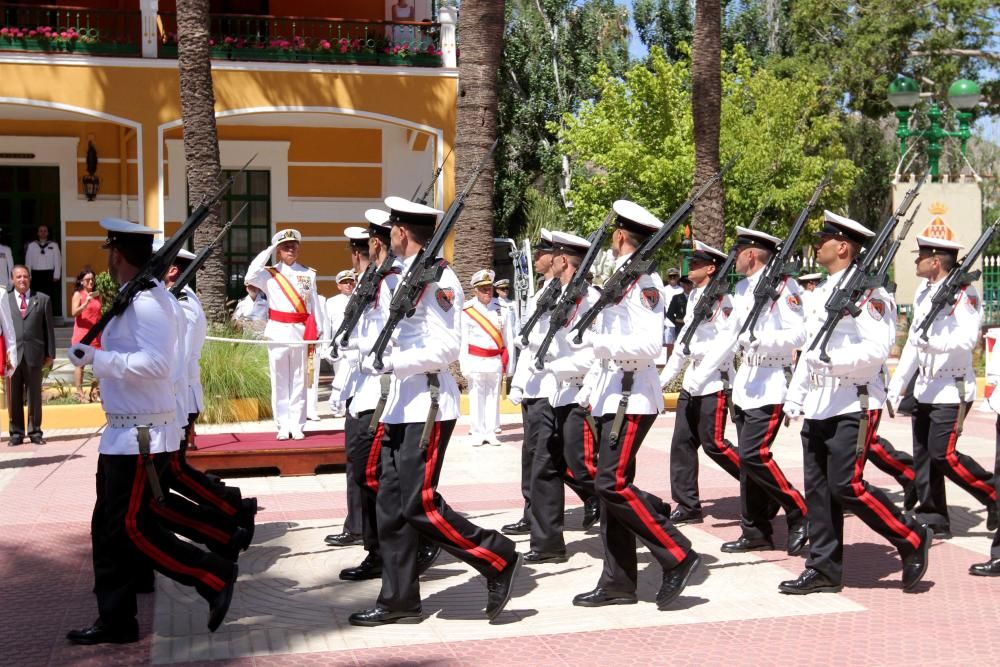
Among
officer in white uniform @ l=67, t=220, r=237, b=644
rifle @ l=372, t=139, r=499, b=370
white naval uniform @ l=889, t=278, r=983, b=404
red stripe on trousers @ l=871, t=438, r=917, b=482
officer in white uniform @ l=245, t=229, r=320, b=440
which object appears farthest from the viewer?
officer in white uniform @ l=245, t=229, r=320, b=440

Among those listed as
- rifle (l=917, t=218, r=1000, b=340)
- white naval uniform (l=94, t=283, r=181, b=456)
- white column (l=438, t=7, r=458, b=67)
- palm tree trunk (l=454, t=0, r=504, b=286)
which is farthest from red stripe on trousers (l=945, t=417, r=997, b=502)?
white column (l=438, t=7, r=458, b=67)

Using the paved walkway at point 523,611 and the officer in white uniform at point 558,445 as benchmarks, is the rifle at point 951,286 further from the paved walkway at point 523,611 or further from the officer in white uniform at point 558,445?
the officer in white uniform at point 558,445

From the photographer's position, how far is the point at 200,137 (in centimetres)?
1725

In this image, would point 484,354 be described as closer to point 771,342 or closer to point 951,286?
point 771,342

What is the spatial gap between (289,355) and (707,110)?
7.62 meters

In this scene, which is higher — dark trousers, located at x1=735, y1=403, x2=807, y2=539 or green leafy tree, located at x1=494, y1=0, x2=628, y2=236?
green leafy tree, located at x1=494, y1=0, x2=628, y2=236

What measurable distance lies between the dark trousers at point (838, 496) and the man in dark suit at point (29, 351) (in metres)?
9.11

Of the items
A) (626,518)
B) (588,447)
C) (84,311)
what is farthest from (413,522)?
(84,311)

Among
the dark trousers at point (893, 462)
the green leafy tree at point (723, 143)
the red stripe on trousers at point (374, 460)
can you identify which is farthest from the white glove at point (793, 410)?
the green leafy tree at point (723, 143)

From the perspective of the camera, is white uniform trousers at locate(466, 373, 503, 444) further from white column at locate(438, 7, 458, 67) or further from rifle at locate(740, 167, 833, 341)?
white column at locate(438, 7, 458, 67)

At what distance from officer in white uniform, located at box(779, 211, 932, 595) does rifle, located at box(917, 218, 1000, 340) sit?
142 cm

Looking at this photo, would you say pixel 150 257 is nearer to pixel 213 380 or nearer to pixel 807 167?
pixel 213 380

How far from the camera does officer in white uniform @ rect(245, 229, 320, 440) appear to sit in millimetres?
12742

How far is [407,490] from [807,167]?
29.5 m
